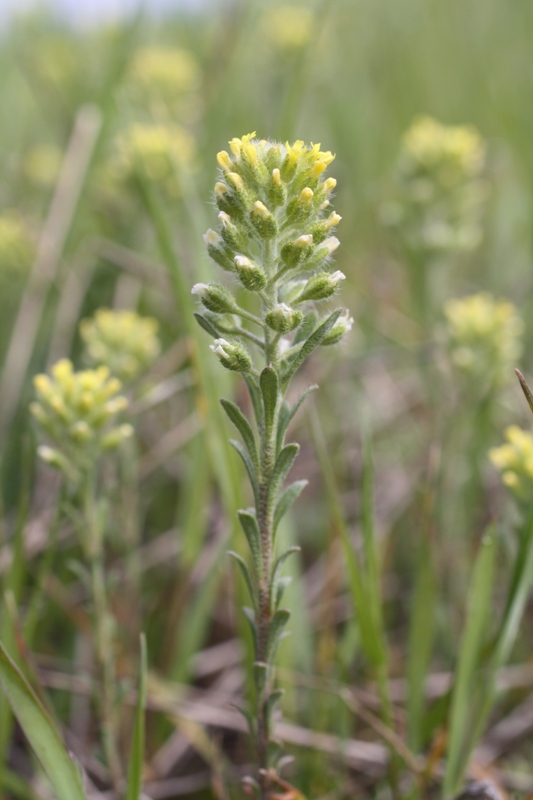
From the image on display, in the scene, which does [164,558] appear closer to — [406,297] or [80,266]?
[80,266]

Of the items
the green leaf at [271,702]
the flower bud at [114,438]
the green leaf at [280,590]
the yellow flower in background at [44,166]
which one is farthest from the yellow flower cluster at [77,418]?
the yellow flower in background at [44,166]

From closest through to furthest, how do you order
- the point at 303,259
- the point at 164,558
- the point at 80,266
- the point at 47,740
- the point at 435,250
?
1. the point at 303,259
2. the point at 47,740
3. the point at 164,558
4. the point at 435,250
5. the point at 80,266

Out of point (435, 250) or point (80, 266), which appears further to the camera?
point (80, 266)

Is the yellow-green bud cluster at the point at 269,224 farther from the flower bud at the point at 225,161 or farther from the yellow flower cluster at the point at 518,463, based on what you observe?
the yellow flower cluster at the point at 518,463

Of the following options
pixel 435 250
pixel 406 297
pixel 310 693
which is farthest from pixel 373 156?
pixel 310 693

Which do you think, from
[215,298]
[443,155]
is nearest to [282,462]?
[215,298]

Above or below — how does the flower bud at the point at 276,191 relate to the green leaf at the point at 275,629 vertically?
above

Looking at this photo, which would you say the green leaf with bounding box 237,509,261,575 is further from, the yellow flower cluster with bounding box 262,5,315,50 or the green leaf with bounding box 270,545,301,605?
the yellow flower cluster with bounding box 262,5,315,50
